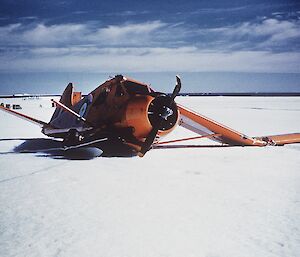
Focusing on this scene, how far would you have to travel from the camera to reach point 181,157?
8.19 metres

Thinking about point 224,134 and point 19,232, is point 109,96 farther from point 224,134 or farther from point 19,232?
point 19,232

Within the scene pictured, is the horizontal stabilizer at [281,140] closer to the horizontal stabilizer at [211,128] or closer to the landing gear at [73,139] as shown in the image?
the horizontal stabilizer at [211,128]

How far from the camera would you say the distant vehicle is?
734 centimetres

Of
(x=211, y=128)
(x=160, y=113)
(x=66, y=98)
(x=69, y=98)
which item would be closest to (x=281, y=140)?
(x=211, y=128)

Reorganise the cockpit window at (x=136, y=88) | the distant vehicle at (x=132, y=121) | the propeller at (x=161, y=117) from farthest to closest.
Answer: the cockpit window at (x=136, y=88) < the distant vehicle at (x=132, y=121) < the propeller at (x=161, y=117)

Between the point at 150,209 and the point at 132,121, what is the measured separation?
3717 mm

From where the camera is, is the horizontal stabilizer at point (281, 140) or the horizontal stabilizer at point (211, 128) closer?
the horizontal stabilizer at point (211, 128)

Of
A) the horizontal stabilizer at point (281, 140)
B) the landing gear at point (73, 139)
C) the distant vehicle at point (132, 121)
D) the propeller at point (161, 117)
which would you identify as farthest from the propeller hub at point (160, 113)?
the horizontal stabilizer at point (281, 140)

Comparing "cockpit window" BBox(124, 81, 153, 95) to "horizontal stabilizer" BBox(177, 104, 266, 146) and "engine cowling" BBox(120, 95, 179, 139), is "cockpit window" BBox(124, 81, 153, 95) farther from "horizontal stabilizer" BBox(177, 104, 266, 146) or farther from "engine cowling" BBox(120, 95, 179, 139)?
"horizontal stabilizer" BBox(177, 104, 266, 146)

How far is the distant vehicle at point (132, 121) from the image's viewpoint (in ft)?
24.1

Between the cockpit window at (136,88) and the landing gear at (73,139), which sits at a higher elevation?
the cockpit window at (136,88)

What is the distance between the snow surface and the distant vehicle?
1.04 m

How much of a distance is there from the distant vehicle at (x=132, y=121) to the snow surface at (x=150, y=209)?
1035mm

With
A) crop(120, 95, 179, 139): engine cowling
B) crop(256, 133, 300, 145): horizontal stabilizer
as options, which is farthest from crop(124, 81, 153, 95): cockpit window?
crop(256, 133, 300, 145): horizontal stabilizer
